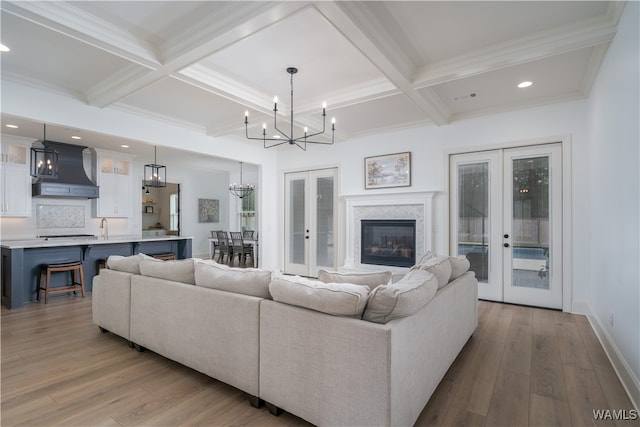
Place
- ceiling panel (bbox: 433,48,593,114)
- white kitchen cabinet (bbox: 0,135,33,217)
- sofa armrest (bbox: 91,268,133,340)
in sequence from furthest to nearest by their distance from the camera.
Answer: white kitchen cabinet (bbox: 0,135,33,217) < ceiling panel (bbox: 433,48,593,114) < sofa armrest (bbox: 91,268,133,340)

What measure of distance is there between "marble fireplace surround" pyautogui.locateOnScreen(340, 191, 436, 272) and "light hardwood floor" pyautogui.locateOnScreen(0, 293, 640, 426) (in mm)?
2030

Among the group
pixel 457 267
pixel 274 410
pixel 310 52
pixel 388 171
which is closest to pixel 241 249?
pixel 388 171

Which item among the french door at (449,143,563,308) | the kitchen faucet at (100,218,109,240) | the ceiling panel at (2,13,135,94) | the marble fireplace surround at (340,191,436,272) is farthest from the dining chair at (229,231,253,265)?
the french door at (449,143,563,308)

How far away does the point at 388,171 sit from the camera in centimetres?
558

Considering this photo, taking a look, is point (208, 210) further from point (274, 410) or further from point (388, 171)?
point (274, 410)

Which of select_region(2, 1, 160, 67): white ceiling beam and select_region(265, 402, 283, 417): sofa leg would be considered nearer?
select_region(265, 402, 283, 417): sofa leg

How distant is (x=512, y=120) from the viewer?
4.49m

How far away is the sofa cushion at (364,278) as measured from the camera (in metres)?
2.08

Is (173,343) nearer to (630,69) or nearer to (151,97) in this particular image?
(151,97)

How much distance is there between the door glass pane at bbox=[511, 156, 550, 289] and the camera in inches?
171

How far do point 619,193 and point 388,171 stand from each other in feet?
10.9

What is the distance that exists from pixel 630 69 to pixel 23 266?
22.6 feet

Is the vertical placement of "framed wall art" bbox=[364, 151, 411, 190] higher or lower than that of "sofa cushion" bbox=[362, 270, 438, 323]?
higher

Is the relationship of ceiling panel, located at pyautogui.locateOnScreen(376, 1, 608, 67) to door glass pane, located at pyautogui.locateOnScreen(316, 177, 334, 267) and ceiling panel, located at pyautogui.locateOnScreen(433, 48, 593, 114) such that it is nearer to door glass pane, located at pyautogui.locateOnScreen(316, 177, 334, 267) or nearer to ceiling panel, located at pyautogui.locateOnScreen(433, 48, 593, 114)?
ceiling panel, located at pyautogui.locateOnScreen(433, 48, 593, 114)
